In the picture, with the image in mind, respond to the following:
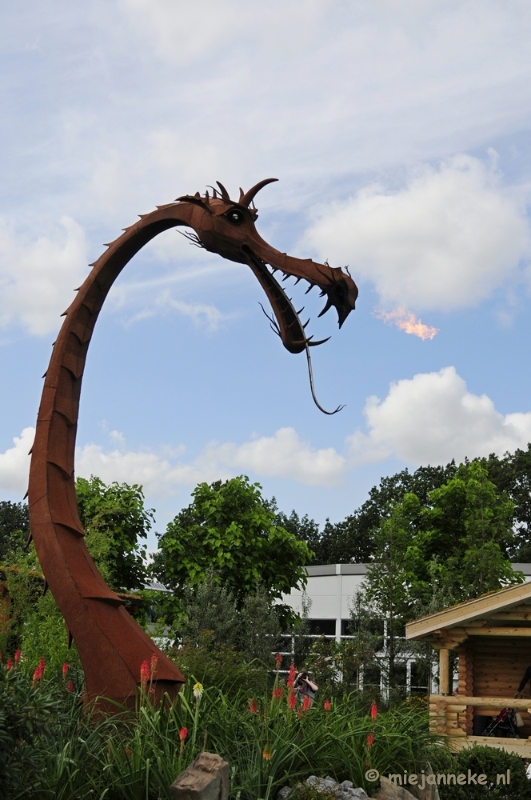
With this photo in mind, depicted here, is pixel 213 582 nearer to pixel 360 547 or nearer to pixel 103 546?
pixel 103 546

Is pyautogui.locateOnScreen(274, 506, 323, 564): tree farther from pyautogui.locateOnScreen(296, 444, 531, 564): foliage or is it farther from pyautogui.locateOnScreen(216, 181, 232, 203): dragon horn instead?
pyautogui.locateOnScreen(216, 181, 232, 203): dragon horn

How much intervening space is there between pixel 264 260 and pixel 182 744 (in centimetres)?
425

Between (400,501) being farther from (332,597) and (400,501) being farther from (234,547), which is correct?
(234,547)

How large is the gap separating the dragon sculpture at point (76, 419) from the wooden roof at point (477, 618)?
9045 mm

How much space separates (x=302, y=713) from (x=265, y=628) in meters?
15.2

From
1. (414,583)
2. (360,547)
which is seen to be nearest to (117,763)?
(414,583)

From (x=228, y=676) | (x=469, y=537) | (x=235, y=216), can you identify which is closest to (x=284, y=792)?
(x=228, y=676)

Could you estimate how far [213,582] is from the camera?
73.5 feet

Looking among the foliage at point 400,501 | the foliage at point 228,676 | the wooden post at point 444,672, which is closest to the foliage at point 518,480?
the foliage at point 400,501

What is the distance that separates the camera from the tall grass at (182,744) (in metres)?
5.12

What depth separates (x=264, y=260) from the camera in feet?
25.7

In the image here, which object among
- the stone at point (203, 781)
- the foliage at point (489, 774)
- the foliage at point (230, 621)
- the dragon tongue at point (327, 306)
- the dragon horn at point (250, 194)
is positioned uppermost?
the dragon horn at point (250, 194)

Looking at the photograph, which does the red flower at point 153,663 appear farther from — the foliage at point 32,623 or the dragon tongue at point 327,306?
the foliage at point 32,623

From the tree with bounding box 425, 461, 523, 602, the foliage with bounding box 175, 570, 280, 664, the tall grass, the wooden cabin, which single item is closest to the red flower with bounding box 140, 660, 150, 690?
the tall grass
